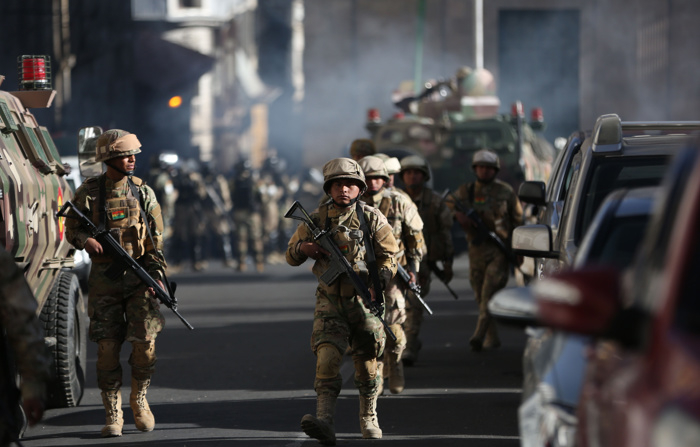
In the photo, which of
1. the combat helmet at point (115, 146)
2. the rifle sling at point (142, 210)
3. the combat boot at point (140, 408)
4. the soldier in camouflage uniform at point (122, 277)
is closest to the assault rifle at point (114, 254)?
the soldier in camouflage uniform at point (122, 277)

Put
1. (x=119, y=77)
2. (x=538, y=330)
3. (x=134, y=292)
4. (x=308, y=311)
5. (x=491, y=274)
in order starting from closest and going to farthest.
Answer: (x=538, y=330) < (x=134, y=292) < (x=491, y=274) < (x=308, y=311) < (x=119, y=77)

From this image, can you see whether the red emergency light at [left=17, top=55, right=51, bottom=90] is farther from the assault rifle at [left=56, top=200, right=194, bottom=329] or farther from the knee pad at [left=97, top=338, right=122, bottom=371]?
the knee pad at [left=97, top=338, right=122, bottom=371]

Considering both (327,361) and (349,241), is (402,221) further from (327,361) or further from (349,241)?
(327,361)

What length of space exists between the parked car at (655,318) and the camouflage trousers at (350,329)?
4277 mm

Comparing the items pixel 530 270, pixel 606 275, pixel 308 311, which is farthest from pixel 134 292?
pixel 308 311

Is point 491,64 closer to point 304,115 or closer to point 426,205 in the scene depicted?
point 304,115

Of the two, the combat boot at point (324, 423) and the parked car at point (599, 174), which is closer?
the parked car at point (599, 174)

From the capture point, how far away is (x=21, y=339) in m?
4.83

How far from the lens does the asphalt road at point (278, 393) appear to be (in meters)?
8.23

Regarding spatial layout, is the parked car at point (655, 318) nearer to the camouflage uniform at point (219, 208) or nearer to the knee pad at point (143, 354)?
the knee pad at point (143, 354)

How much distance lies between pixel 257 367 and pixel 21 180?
3.86m

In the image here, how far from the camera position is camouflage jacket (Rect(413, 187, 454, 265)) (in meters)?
11.4

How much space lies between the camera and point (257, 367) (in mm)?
11367

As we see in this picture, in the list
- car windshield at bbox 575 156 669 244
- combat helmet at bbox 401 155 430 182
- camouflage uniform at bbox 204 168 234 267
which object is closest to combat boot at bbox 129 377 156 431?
car windshield at bbox 575 156 669 244
